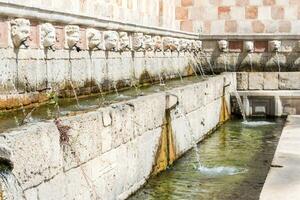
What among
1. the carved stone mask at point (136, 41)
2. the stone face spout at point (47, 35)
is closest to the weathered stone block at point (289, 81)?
the carved stone mask at point (136, 41)

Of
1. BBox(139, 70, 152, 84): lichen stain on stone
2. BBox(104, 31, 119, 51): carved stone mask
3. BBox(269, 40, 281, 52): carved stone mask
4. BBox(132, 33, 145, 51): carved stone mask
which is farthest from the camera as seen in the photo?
BBox(269, 40, 281, 52): carved stone mask

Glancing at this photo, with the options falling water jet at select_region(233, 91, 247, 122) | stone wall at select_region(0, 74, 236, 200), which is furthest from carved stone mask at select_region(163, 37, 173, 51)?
stone wall at select_region(0, 74, 236, 200)

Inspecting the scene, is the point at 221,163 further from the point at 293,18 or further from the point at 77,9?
the point at 293,18

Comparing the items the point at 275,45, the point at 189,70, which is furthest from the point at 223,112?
the point at 275,45

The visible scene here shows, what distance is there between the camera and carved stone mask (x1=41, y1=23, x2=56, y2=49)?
610 cm

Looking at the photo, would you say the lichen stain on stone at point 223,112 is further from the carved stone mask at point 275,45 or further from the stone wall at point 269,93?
the carved stone mask at point 275,45

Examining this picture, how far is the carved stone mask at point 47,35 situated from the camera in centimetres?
610

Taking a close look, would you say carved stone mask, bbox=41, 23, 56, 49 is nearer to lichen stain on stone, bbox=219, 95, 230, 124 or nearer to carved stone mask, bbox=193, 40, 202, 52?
lichen stain on stone, bbox=219, 95, 230, 124

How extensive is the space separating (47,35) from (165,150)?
1917 millimetres

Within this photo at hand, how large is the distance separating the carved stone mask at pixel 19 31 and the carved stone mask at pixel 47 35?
618mm

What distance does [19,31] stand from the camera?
5.42 m

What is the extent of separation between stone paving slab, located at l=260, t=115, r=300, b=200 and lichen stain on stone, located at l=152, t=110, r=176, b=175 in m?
1.30

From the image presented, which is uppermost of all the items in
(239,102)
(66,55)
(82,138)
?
(66,55)

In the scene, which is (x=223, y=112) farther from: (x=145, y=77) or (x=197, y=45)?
(x=197, y=45)
